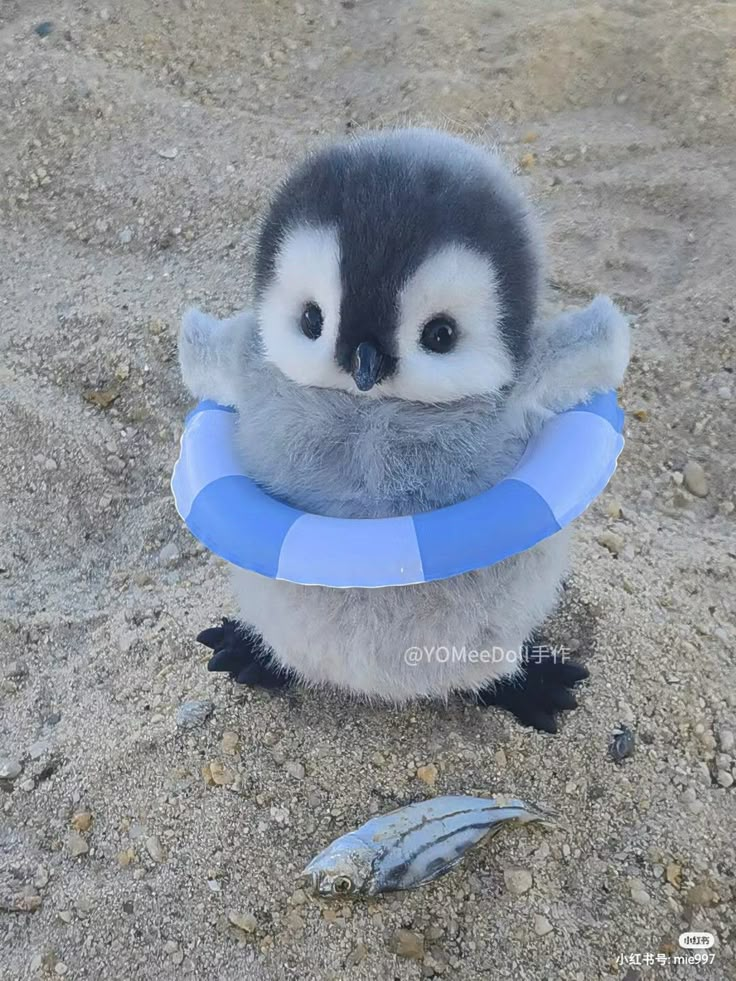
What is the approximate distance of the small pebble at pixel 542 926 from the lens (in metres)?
0.89

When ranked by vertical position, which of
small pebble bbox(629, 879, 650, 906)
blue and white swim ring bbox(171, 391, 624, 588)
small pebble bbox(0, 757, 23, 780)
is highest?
blue and white swim ring bbox(171, 391, 624, 588)

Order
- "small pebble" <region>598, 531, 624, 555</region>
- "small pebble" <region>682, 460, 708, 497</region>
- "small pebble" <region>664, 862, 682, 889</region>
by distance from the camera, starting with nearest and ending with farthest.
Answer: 1. "small pebble" <region>664, 862, 682, 889</region>
2. "small pebble" <region>598, 531, 624, 555</region>
3. "small pebble" <region>682, 460, 708, 497</region>

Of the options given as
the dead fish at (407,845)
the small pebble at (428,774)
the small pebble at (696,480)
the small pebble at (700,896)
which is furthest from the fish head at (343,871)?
the small pebble at (696,480)

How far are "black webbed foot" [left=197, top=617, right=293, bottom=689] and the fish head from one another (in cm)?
21

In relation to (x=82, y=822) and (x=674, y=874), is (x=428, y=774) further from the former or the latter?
(x=82, y=822)

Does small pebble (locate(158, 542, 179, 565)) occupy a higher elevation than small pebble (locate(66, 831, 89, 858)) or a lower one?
higher

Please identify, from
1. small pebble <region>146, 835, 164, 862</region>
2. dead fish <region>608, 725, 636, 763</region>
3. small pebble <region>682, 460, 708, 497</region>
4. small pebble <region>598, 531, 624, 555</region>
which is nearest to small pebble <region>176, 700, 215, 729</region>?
small pebble <region>146, 835, 164, 862</region>

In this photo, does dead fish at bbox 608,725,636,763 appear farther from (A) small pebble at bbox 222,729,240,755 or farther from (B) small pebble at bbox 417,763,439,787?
(A) small pebble at bbox 222,729,240,755

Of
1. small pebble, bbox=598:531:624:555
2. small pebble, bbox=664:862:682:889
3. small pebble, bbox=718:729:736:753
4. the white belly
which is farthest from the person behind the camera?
small pebble, bbox=598:531:624:555

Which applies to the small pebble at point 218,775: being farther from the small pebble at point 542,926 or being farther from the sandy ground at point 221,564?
the small pebble at point 542,926

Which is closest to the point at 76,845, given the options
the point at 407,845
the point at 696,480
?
the point at 407,845

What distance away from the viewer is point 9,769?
1.06m

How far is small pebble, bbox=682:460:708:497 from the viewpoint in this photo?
54.2 inches

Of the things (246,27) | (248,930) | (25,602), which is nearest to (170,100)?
(246,27)
